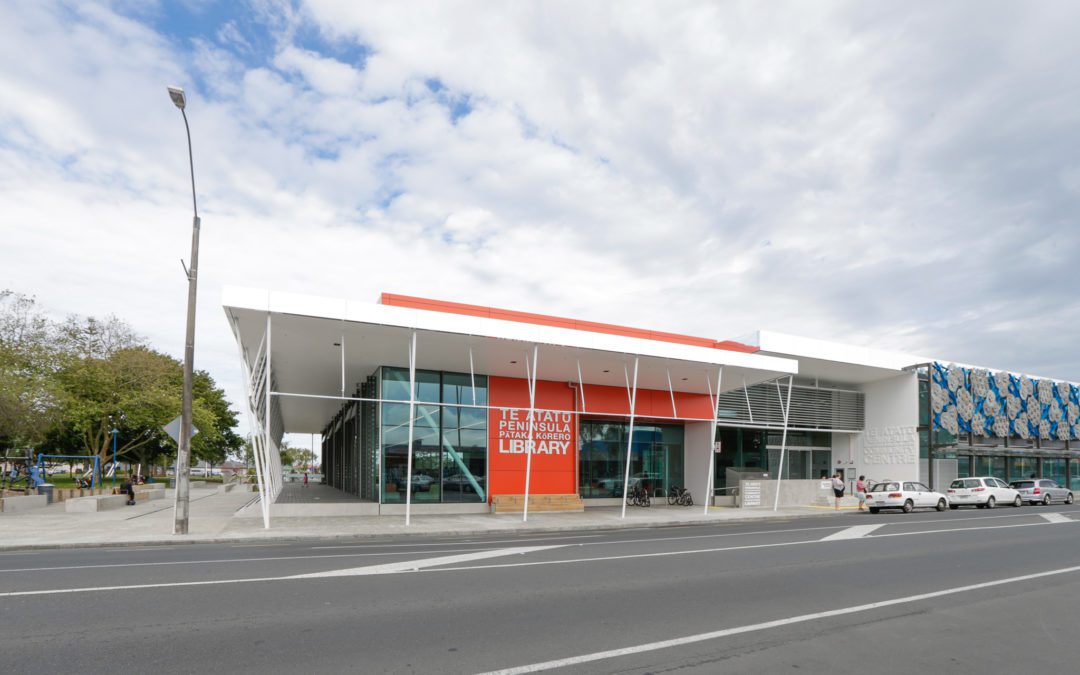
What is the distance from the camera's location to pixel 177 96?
1473 centimetres

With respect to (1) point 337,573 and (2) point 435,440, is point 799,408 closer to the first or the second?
(2) point 435,440

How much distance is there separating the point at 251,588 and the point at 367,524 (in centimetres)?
1058

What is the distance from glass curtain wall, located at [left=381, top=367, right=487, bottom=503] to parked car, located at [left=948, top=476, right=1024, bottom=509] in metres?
21.5

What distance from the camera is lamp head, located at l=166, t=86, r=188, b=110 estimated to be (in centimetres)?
1456

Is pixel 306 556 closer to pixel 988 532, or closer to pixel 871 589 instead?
pixel 871 589

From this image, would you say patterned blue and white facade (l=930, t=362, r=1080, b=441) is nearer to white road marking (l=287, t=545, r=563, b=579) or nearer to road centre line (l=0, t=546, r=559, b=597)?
white road marking (l=287, t=545, r=563, b=579)

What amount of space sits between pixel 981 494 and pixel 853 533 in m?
18.0

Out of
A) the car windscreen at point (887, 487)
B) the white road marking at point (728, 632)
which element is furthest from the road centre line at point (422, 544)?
the car windscreen at point (887, 487)

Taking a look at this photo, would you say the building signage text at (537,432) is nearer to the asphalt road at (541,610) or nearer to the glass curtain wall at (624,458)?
the glass curtain wall at (624,458)

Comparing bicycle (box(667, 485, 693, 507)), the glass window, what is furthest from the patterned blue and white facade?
bicycle (box(667, 485, 693, 507))

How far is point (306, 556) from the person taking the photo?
12.3 metres

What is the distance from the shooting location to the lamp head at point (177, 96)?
1456cm

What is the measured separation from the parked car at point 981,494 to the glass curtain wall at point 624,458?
12331 mm

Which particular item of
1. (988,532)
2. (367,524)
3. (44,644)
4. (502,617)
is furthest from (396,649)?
(988,532)
